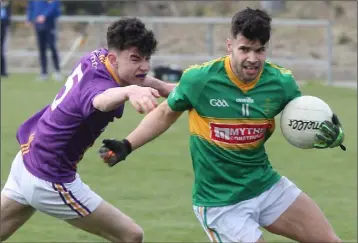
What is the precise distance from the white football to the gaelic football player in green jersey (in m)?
0.06

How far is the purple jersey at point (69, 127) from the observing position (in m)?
6.25

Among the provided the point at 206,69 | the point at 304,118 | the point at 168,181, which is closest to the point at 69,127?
the point at 206,69

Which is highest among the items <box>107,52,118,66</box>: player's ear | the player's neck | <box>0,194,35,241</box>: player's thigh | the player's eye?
the player's eye

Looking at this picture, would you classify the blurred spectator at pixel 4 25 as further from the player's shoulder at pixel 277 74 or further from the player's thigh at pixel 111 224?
the player's shoulder at pixel 277 74

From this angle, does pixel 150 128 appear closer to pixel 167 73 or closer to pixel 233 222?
pixel 233 222

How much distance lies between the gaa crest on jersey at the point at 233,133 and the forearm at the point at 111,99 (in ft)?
2.17

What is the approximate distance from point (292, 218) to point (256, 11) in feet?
4.32

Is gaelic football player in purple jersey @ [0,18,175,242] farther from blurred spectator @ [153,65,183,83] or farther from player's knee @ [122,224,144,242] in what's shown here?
blurred spectator @ [153,65,183,83]

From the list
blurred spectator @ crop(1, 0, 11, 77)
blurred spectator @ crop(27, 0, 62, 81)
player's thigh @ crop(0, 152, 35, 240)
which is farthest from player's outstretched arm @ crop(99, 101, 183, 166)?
blurred spectator @ crop(1, 0, 11, 77)

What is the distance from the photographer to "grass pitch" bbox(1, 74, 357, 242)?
29.2ft

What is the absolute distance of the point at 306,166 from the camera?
12.0m

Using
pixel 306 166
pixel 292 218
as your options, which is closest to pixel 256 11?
pixel 292 218

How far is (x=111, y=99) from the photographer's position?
224 inches

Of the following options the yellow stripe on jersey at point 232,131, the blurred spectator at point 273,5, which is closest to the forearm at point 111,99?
the yellow stripe on jersey at point 232,131
